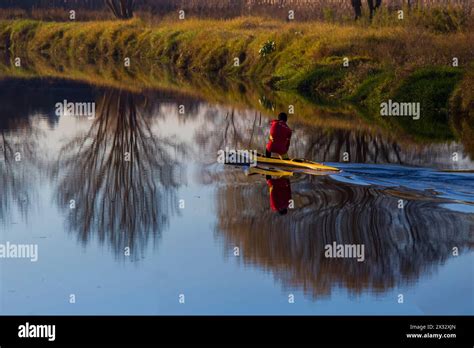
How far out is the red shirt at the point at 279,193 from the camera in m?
20.0

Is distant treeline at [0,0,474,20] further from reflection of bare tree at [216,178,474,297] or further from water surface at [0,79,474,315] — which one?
reflection of bare tree at [216,178,474,297]

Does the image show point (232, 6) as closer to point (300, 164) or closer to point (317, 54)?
point (317, 54)

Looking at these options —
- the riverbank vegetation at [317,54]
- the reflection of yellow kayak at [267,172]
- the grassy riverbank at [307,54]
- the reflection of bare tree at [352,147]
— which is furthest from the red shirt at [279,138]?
the grassy riverbank at [307,54]

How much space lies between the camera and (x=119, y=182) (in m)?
22.5

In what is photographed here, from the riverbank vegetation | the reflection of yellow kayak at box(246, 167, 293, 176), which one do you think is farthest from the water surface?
the riverbank vegetation

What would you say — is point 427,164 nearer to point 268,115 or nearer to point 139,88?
point 268,115

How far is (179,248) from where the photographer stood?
17.1 m

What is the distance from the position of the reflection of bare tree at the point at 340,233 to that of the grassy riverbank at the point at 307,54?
9.00 meters

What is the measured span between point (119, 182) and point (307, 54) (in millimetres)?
20515

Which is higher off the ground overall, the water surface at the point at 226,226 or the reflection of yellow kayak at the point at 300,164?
the reflection of yellow kayak at the point at 300,164

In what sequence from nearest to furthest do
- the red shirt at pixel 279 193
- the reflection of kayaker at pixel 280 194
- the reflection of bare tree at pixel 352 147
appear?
the reflection of kayaker at pixel 280 194
the red shirt at pixel 279 193
the reflection of bare tree at pixel 352 147

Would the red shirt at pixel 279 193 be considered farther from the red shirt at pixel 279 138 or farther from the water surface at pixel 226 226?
the red shirt at pixel 279 138
